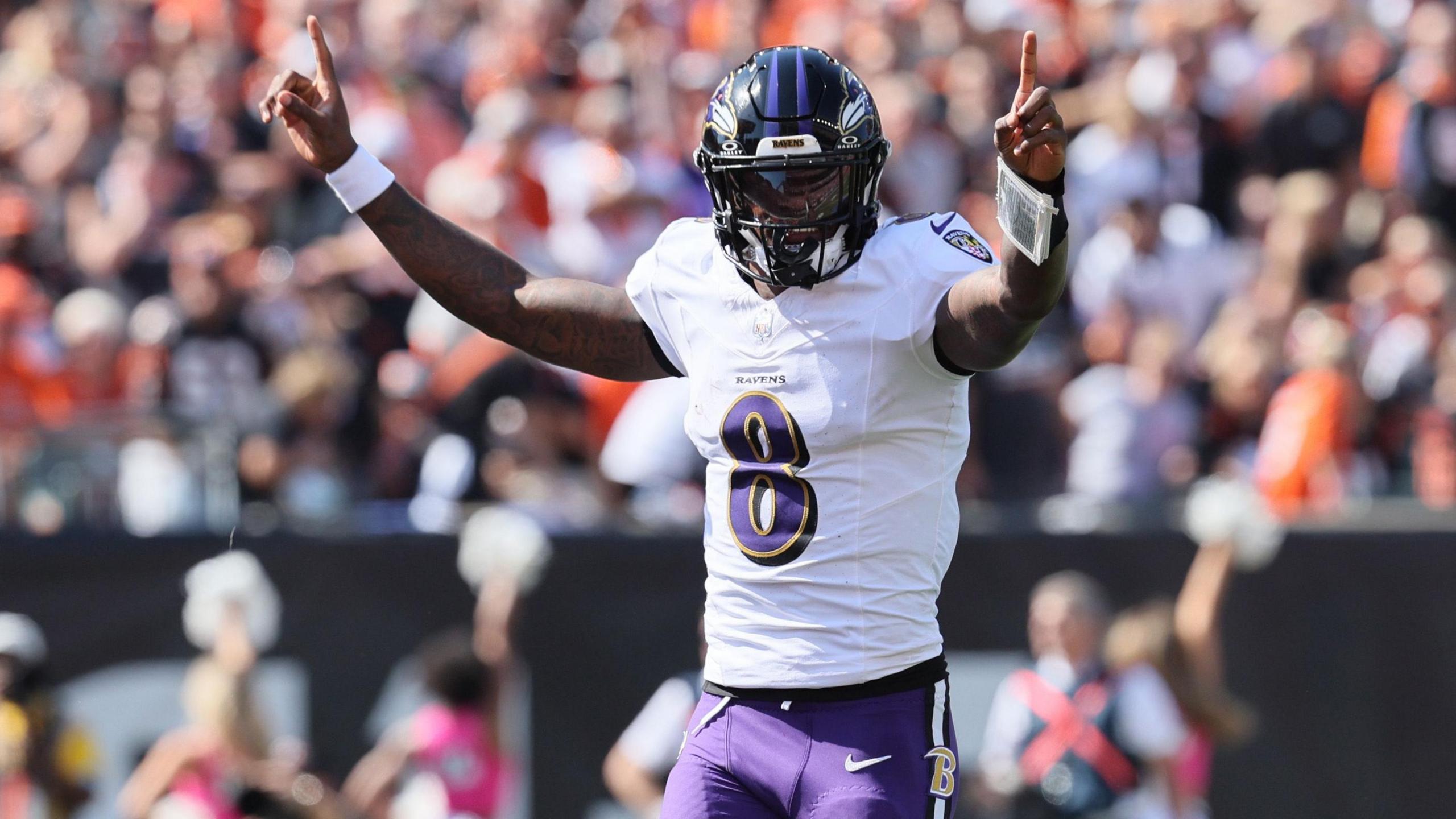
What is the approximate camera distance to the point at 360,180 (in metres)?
4.21

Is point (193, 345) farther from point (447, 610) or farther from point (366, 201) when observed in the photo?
point (366, 201)

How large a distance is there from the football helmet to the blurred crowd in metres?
3.83

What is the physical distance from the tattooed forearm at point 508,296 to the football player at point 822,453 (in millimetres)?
283

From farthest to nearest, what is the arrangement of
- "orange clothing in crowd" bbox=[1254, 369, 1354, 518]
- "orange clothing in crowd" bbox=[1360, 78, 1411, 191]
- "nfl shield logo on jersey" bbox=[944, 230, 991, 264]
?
"orange clothing in crowd" bbox=[1360, 78, 1411, 191], "orange clothing in crowd" bbox=[1254, 369, 1354, 518], "nfl shield logo on jersey" bbox=[944, 230, 991, 264]

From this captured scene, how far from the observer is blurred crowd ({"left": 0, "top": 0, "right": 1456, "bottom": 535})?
313 inches

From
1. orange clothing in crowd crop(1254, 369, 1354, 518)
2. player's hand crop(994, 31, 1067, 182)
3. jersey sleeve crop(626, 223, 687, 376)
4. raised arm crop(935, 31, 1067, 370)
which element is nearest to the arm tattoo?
raised arm crop(935, 31, 1067, 370)

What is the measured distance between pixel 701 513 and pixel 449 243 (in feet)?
11.0

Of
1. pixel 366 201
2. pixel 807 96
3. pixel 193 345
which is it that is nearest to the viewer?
pixel 807 96

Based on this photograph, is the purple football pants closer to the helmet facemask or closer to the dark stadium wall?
the helmet facemask

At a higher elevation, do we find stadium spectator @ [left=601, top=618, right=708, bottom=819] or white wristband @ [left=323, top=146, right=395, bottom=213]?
white wristband @ [left=323, top=146, right=395, bottom=213]

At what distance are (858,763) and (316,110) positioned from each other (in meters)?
1.72

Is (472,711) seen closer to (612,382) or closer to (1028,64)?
(612,382)

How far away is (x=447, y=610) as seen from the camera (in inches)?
296

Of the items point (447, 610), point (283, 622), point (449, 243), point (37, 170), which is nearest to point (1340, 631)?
point (447, 610)
